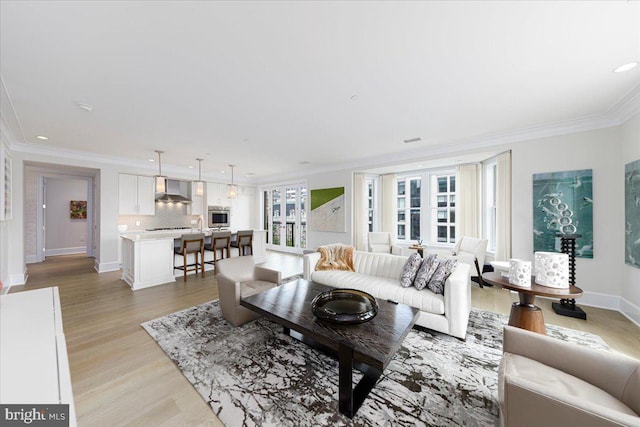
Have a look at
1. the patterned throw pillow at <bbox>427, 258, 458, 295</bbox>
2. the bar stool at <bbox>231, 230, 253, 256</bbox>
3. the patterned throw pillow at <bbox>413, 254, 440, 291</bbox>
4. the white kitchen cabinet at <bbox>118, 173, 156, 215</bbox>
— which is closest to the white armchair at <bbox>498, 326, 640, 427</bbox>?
the patterned throw pillow at <bbox>427, 258, 458, 295</bbox>

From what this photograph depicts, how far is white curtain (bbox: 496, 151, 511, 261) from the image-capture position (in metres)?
4.08

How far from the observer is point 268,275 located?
323cm

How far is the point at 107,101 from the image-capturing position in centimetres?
284

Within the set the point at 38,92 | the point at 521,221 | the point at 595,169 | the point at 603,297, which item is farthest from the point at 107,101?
the point at 603,297

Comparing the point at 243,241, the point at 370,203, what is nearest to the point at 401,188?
the point at 370,203

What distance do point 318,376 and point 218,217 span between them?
274 inches

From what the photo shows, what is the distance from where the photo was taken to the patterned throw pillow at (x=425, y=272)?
285 centimetres

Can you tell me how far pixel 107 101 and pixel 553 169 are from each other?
6302 millimetres

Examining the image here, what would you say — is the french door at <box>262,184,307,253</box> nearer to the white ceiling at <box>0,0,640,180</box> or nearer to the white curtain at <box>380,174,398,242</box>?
the white curtain at <box>380,174,398,242</box>

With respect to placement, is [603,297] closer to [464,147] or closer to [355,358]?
[464,147]

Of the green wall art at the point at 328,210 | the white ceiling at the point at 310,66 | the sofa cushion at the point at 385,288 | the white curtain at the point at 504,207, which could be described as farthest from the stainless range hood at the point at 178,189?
the white curtain at the point at 504,207

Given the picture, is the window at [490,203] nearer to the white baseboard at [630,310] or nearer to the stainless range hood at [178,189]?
the white baseboard at [630,310]

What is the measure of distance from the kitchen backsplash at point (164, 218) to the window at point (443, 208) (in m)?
7.13

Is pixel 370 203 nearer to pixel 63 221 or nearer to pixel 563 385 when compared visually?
pixel 563 385
